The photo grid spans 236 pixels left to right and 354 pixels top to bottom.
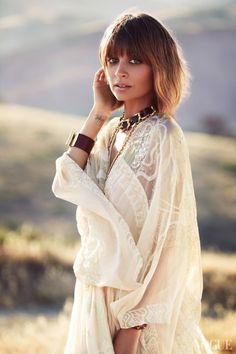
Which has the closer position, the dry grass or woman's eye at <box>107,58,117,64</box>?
woman's eye at <box>107,58,117,64</box>

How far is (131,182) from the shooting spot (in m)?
2.08

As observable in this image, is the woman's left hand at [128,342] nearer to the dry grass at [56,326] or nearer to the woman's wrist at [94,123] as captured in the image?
the woman's wrist at [94,123]

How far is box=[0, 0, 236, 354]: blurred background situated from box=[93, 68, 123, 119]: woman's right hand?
3.58 meters

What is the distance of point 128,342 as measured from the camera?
2.05m

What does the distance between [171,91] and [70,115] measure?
773 cm

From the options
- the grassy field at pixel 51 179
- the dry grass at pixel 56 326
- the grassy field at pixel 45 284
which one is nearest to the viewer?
the dry grass at pixel 56 326

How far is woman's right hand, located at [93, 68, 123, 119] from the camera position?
7.65 feet

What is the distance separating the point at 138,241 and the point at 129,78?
478 mm

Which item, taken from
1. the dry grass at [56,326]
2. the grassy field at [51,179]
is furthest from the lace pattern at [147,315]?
the grassy field at [51,179]

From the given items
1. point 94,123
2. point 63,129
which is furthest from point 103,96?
point 63,129

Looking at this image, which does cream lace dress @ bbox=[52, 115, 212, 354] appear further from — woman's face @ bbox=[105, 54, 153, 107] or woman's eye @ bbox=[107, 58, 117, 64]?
woman's eye @ bbox=[107, 58, 117, 64]

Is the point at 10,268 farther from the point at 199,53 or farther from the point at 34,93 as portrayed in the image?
the point at 199,53

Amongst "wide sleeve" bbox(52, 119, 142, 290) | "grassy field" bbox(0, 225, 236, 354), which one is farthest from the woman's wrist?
"grassy field" bbox(0, 225, 236, 354)

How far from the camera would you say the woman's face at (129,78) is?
6.90ft
